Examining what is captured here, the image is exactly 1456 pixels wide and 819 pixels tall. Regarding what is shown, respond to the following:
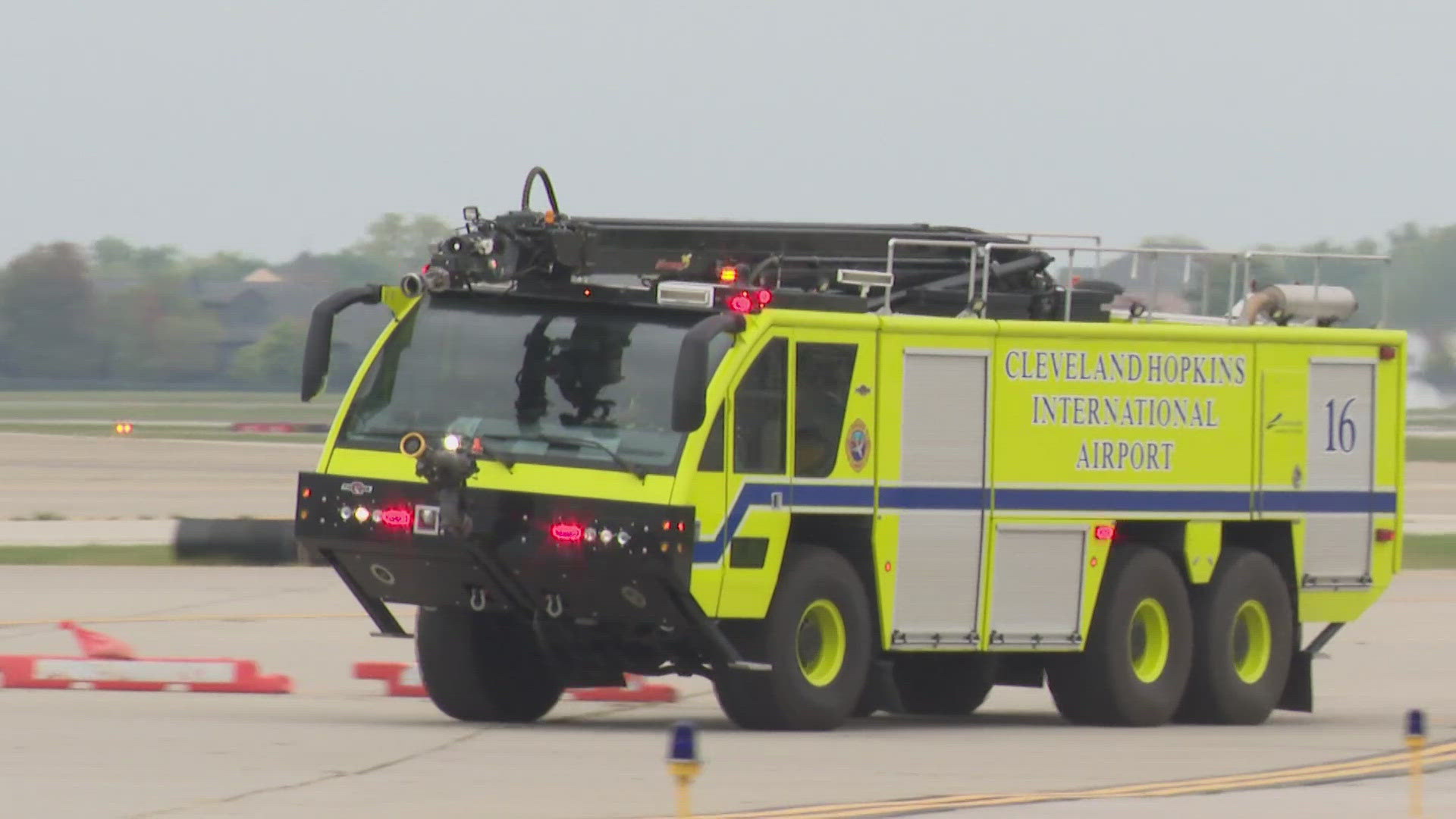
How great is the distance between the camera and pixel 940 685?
17.6 metres

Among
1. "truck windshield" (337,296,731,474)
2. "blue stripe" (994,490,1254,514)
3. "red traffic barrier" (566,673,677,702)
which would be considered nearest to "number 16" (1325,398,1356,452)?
"blue stripe" (994,490,1254,514)

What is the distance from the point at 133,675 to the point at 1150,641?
6539 millimetres

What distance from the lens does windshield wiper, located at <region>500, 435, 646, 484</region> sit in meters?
14.1

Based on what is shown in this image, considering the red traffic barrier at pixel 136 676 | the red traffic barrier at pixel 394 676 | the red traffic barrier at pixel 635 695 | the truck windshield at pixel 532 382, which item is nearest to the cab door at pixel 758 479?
the truck windshield at pixel 532 382

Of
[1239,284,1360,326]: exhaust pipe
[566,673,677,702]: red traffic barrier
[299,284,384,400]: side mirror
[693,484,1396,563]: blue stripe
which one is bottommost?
[566,673,677,702]: red traffic barrier

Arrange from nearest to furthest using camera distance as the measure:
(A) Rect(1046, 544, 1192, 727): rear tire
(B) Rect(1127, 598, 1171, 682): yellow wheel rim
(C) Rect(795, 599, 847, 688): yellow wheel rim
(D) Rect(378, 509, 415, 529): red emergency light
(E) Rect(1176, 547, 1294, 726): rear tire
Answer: (D) Rect(378, 509, 415, 529): red emergency light < (C) Rect(795, 599, 847, 688): yellow wheel rim < (A) Rect(1046, 544, 1192, 727): rear tire < (B) Rect(1127, 598, 1171, 682): yellow wheel rim < (E) Rect(1176, 547, 1294, 726): rear tire

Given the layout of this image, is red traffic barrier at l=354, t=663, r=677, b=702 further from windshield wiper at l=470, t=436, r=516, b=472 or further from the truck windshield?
windshield wiper at l=470, t=436, r=516, b=472

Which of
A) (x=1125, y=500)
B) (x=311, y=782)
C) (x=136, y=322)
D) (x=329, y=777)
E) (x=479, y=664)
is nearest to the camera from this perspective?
(x=311, y=782)

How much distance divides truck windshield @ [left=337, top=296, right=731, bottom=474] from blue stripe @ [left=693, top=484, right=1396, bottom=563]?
56 cm

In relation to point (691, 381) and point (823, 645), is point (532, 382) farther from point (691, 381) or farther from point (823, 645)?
point (823, 645)

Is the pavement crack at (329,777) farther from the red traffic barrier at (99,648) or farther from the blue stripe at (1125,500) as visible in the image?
the red traffic barrier at (99,648)

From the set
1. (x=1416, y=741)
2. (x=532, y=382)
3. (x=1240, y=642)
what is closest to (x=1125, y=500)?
(x=1240, y=642)

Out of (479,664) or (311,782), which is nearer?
(311,782)

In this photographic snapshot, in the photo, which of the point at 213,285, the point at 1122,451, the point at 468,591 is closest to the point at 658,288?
the point at 468,591
